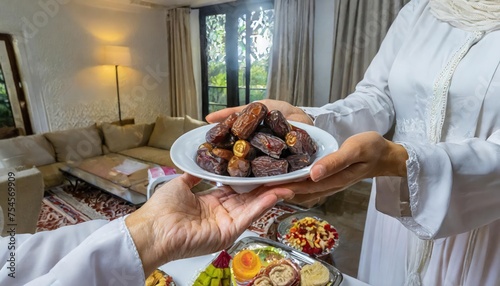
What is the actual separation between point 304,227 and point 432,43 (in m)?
0.76

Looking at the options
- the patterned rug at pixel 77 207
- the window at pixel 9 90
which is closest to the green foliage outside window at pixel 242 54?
the patterned rug at pixel 77 207

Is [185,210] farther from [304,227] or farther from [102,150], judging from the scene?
[102,150]

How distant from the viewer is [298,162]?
1.82 feet

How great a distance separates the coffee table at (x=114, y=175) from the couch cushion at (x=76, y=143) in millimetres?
137

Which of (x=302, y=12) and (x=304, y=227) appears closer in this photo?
(x=304, y=227)

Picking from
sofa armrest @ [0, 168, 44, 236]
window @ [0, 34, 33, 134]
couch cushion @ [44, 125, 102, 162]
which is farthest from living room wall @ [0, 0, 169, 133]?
sofa armrest @ [0, 168, 44, 236]

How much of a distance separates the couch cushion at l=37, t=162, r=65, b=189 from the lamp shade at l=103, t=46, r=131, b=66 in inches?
48.9

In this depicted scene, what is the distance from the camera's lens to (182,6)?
352 cm

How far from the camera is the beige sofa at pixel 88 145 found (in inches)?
98.3

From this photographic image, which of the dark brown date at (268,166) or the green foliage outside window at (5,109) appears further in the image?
the green foliage outside window at (5,109)

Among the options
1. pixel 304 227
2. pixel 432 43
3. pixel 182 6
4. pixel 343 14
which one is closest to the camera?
pixel 432 43

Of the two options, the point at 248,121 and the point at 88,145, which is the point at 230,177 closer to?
the point at 248,121

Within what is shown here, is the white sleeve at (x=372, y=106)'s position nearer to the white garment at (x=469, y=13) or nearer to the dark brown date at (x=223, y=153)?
the white garment at (x=469, y=13)

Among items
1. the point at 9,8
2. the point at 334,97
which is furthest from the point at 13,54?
the point at 334,97
